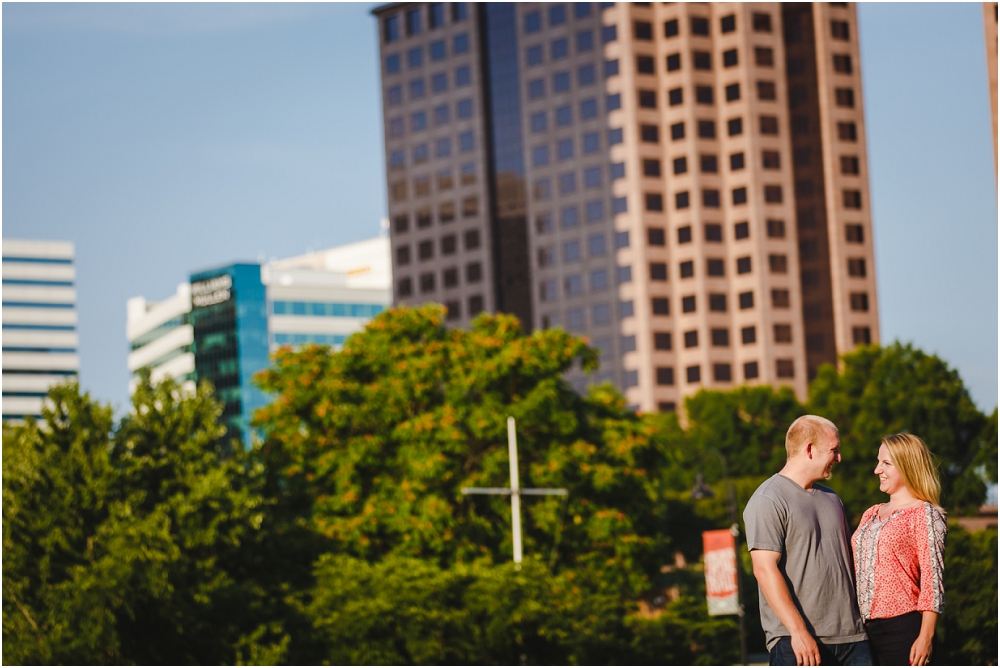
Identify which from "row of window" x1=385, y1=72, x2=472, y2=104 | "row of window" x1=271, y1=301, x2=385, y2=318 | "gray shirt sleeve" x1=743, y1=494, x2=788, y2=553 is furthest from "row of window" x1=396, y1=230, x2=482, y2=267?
"gray shirt sleeve" x1=743, y1=494, x2=788, y2=553

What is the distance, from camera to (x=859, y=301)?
12462 cm

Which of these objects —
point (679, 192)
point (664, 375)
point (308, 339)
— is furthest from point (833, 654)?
point (308, 339)

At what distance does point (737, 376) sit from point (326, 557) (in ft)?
293

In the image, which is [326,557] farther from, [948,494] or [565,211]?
[565,211]

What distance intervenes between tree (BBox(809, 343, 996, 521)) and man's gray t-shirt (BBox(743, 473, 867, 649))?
228ft

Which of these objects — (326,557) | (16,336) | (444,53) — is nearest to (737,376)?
(444,53)

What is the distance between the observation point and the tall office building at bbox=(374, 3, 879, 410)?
12444 centimetres

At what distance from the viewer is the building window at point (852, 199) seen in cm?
12606

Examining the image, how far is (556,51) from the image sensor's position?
134 metres

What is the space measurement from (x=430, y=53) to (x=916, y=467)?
138938 millimetres

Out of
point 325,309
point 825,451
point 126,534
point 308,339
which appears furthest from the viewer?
point 325,309

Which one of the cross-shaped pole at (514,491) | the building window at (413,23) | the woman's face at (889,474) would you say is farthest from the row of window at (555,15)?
the woman's face at (889,474)

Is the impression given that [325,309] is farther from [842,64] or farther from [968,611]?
[968,611]

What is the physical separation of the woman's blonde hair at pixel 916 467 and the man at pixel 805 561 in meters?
0.45
